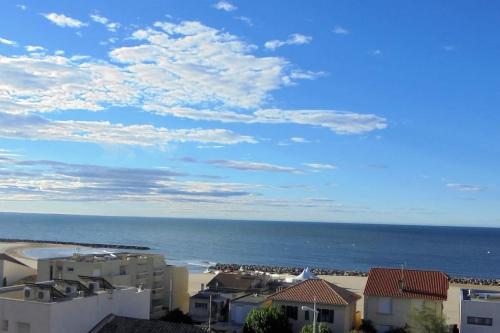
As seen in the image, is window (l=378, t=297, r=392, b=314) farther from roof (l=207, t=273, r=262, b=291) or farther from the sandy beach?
roof (l=207, t=273, r=262, b=291)

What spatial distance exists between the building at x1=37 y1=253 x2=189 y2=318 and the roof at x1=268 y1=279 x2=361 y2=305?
592 inches

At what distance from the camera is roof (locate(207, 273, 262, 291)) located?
54.1 m

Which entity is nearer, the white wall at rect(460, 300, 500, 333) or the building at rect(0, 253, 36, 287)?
the white wall at rect(460, 300, 500, 333)

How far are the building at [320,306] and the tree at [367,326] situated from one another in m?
0.68

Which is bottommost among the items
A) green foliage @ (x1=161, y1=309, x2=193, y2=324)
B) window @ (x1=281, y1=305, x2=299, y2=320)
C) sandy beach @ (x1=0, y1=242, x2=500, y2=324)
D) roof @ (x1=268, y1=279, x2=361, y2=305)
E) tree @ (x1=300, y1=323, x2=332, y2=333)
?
sandy beach @ (x1=0, y1=242, x2=500, y2=324)

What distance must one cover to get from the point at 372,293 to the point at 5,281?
99.3 ft

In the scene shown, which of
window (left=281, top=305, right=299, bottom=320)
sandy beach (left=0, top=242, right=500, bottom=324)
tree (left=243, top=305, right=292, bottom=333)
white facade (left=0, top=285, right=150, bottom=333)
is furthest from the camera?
sandy beach (left=0, top=242, right=500, bottom=324)

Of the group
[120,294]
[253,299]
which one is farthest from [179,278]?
[120,294]

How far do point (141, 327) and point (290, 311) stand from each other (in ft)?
41.1

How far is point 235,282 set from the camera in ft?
181

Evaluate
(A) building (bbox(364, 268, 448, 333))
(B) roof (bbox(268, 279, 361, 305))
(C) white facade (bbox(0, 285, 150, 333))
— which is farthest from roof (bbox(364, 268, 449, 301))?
(C) white facade (bbox(0, 285, 150, 333))

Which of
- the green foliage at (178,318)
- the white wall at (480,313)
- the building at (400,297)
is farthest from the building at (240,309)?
the white wall at (480,313)

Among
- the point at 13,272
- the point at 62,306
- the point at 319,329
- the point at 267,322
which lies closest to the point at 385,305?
the point at 319,329

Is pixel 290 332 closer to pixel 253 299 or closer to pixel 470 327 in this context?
pixel 253 299
